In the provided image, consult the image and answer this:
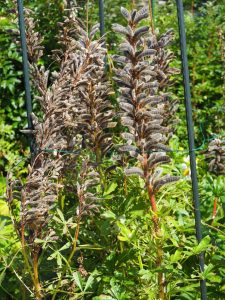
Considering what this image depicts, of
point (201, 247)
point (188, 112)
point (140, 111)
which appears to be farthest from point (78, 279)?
point (188, 112)

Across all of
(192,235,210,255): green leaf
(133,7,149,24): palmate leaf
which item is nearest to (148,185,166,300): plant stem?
(192,235,210,255): green leaf

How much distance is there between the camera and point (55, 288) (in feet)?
7.58

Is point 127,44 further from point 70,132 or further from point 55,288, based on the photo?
point 55,288

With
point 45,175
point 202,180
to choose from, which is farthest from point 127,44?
point 202,180

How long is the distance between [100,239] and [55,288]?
296mm

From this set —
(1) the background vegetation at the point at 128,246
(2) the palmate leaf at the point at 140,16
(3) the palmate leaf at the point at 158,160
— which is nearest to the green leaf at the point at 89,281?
(1) the background vegetation at the point at 128,246

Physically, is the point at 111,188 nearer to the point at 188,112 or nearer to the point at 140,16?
the point at 188,112

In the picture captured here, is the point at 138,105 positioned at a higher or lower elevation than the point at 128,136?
higher

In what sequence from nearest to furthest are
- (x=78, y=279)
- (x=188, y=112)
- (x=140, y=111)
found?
(x=140, y=111) → (x=78, y=279) → (x=188, y=112)

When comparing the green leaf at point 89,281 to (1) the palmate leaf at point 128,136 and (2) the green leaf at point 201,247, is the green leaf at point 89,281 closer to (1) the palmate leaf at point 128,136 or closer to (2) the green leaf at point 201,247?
(2) the green leaf at point 201,247

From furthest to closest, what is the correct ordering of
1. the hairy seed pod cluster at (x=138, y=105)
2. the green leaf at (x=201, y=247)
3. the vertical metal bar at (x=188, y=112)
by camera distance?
the vertical metal bar at (x=188, y=112) < the green leaf at (x=201, y=247) < the hairy seed pod cluster at (x=138, y=105)

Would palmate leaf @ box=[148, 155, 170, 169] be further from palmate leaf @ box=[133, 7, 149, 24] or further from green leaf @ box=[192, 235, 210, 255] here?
palmate leaf @ box=[133, 7, 149, 24]

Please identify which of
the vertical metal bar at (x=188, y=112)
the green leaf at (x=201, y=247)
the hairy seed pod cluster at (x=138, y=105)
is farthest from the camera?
the vertical metal bar at (x=188, y=112)

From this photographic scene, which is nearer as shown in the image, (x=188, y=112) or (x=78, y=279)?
(x=78, y=279)
